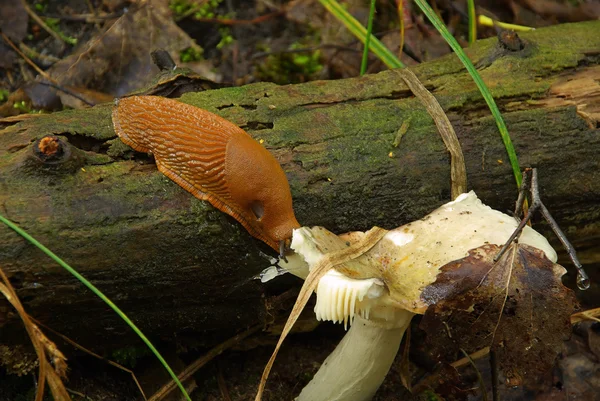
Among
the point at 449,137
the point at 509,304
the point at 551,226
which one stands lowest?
the point at 509,304

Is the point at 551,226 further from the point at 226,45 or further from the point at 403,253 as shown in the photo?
the point at 226,45

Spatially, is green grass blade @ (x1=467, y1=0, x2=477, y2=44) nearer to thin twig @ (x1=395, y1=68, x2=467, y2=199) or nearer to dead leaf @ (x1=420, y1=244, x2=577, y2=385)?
thin twig @ (x1=395, y1=68, x2=467, y2=199)

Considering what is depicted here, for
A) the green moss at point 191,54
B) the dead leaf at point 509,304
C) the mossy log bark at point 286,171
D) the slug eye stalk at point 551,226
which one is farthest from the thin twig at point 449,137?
the green moss at point 191,54

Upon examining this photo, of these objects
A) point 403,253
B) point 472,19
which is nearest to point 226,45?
point 472,19

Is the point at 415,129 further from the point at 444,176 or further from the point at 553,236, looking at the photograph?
the point at 553,236

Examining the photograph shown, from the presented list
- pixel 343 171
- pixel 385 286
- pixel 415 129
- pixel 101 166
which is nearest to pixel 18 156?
pixel 101 166

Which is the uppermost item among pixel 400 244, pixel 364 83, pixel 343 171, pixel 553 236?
pixel 364 83
